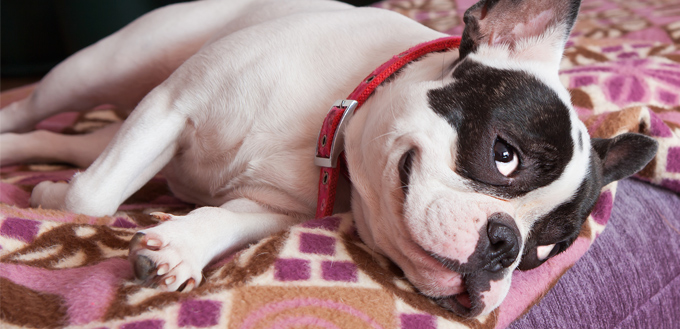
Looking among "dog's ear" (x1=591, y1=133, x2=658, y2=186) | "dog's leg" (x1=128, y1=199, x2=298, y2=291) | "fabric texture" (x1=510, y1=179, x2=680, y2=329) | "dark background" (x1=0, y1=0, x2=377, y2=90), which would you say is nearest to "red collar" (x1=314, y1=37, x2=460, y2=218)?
"dog's leg" (x1=128, y1=199, x2=298, y2=291)

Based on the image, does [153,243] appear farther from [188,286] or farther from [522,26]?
[522,26]

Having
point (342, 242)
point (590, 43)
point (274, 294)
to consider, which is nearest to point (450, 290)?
point (342, 242)

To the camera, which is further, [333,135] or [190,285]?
[333,135]

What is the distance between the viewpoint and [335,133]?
4.46ft

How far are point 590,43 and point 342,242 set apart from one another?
240 centimetres

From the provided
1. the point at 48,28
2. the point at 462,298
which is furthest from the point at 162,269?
the point at 48,28

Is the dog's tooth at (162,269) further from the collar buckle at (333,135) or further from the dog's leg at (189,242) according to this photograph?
the collar buckle at (333,135)

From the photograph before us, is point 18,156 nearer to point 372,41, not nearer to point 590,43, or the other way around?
point 372,41

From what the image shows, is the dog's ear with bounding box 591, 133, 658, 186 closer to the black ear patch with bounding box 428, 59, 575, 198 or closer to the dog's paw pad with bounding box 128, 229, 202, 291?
the black ear patch with bounding box 428, 59, 575, 198

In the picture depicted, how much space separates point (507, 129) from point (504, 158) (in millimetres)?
68

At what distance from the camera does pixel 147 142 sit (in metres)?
1.49

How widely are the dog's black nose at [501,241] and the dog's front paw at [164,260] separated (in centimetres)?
63

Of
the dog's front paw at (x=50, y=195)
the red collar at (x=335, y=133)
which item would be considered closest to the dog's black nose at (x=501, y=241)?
the red collar at (x=335, y=133)

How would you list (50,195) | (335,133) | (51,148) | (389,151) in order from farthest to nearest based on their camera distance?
1. (51,148)
2. (50,195)
3. (335,133)
4. (389,151)
